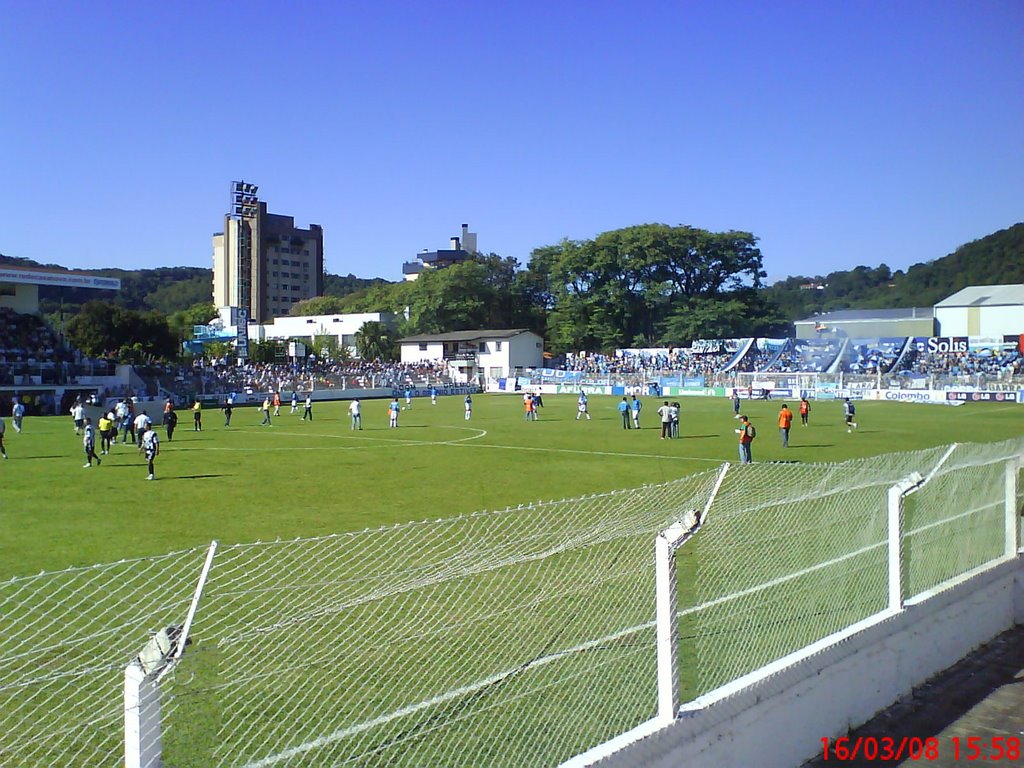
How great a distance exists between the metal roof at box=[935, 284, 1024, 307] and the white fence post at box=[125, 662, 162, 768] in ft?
268

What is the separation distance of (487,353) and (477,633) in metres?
80.2

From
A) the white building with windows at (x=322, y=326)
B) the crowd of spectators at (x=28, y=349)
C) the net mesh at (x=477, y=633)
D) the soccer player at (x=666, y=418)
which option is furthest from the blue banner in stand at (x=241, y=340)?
the net mesh at (x=477, y=633)

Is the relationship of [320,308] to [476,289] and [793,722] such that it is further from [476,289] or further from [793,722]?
[793,722]

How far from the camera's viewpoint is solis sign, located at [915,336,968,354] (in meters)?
66.7

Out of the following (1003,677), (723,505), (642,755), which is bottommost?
(1003,677)

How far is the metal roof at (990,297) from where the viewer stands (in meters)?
74.8

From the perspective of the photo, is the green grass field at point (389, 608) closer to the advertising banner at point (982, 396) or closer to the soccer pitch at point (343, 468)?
the soccer pitch at point (343, 468)

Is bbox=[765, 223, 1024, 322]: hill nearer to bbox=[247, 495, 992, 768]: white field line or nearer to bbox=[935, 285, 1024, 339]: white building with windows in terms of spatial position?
bbox=[935, 285, 1024, 339]: white building with windows

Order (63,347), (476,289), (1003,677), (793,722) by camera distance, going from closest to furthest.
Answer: (793,722)
(1003,677)
(63,347)
(476,289)

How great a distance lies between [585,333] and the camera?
320 feet

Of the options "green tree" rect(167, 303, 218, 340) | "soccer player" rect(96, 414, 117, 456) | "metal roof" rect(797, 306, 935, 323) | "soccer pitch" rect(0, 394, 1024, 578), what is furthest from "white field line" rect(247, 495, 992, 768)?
"green tree" rect(167, 303, 218, 340)

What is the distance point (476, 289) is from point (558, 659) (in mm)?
100049

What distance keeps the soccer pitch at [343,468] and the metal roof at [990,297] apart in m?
31.4

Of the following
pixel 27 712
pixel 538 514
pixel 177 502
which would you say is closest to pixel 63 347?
pixel 177 502
